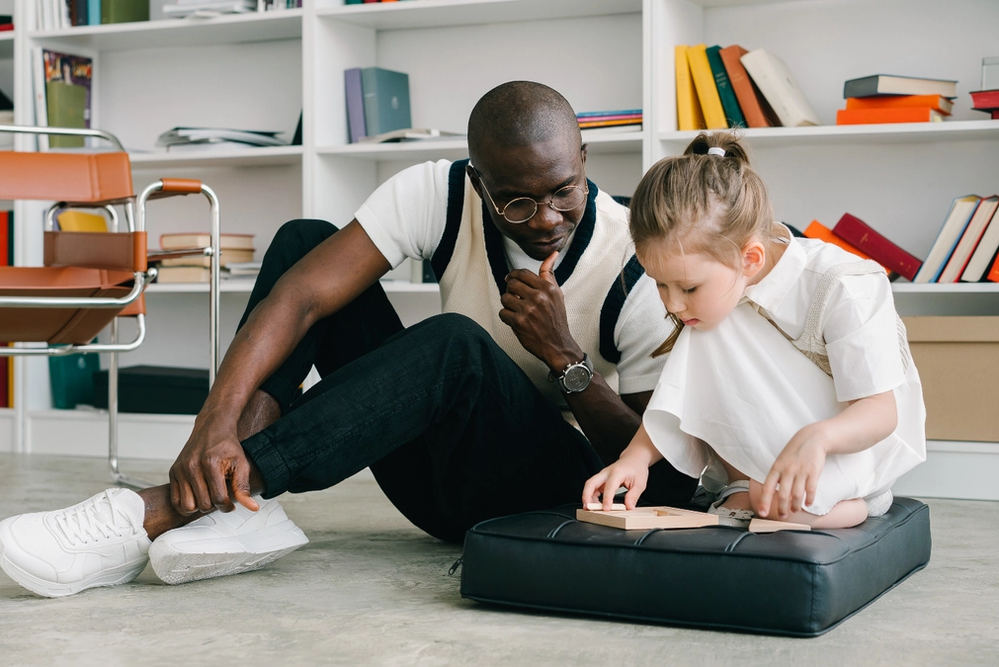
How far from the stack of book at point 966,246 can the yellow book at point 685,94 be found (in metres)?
0.66

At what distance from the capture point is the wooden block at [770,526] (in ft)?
4.29

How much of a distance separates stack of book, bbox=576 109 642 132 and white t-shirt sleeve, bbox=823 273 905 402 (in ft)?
5.18

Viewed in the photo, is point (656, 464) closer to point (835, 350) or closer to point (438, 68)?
point (835, 350)

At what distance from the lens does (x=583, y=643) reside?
1.19 metres

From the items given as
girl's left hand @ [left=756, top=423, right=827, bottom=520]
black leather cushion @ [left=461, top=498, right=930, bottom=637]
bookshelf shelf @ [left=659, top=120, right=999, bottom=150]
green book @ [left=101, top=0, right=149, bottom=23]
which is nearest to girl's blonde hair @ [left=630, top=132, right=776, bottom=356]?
girl's left hand @ [left=756, top=423, right=827, bottom=520]

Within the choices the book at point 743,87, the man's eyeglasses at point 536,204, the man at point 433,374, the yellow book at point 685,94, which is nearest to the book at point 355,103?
the yellow book at point 685,94

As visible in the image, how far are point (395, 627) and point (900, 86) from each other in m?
2.01

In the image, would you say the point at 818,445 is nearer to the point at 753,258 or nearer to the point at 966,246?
the point at 753,258

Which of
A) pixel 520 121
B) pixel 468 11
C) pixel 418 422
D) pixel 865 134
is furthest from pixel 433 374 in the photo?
pixel 468 11

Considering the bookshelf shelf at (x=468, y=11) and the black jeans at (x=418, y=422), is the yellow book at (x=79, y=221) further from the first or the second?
the black jeans at (x=418, y=422)

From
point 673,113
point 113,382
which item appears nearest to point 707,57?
point 673,113

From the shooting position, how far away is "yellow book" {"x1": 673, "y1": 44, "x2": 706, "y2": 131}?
2.83 m

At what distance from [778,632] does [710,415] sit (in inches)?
13.0

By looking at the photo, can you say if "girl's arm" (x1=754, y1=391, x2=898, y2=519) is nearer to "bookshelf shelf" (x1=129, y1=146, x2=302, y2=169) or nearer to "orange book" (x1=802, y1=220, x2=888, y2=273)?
"orange book" (x1=802, y1=220, x2=888, y2=273)
